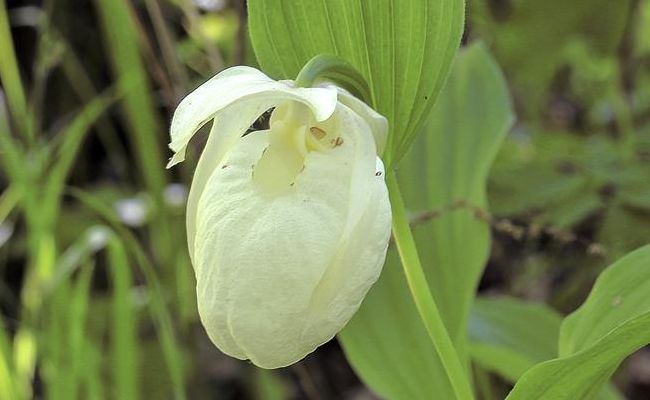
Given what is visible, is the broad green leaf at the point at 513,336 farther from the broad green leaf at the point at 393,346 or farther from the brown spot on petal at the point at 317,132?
the brown spot on petal at the point at 317,132

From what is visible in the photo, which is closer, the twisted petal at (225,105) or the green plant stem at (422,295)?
the twisted petal at (225,105)

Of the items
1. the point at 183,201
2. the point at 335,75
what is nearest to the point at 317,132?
the point at 335,75

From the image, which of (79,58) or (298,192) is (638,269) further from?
(79,58)

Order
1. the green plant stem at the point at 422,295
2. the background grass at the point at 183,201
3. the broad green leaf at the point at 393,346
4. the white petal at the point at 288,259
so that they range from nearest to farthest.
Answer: the white petal at the point at 288,259 < the green plant stem at the point at 422,295 < the broad green leaf at the point at 393,346 < the background grass at the point at 183,201

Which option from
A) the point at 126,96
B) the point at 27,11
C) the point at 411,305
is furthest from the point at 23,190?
the point at 27,11

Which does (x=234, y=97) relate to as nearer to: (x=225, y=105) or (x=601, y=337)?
(x=225, y=105)

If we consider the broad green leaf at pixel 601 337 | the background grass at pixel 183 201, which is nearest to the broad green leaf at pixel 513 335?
the background grass at pixel 183 201
